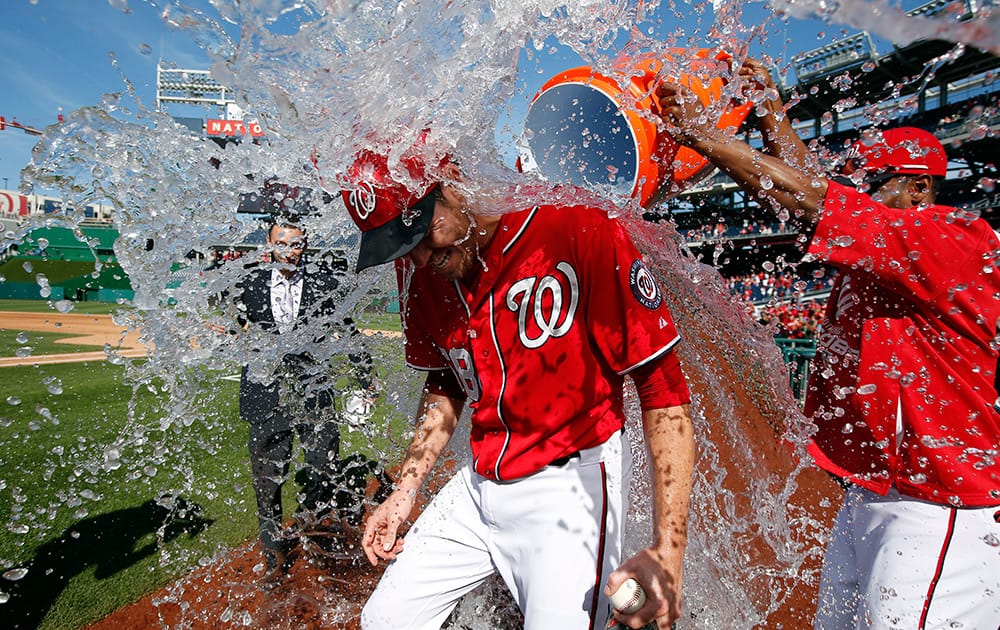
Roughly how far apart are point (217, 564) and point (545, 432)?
271 centimetres

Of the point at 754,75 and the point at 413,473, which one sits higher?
the point at 754,75

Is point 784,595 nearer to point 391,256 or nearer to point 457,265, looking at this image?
point 457,265

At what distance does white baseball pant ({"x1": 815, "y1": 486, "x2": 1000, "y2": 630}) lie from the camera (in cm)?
156

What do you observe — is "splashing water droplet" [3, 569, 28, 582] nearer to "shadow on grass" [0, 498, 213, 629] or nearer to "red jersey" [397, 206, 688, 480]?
"shadow on grass" [0, 498, 213, 629]

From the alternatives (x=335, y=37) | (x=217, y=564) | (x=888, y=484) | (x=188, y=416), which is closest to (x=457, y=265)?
(x=335, y=37)

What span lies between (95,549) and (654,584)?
3678 mm

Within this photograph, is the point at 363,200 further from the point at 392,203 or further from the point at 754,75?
the point at 754,75

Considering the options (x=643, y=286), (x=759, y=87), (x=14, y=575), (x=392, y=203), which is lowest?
(x=14, y=575)

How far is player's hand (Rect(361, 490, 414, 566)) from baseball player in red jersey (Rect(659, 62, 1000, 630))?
4.60 feet

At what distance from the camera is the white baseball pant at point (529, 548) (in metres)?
1.57

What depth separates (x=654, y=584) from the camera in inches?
54.5

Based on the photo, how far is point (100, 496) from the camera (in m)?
4.37

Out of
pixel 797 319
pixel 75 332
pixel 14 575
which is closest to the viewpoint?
pixel 14 575

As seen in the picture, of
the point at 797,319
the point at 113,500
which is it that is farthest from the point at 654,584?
the point at 797,319
